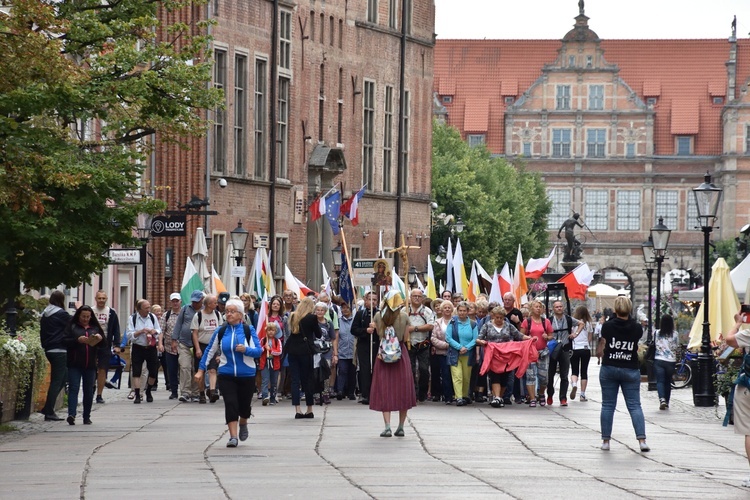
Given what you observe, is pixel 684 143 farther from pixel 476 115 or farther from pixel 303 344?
pixel 303 344

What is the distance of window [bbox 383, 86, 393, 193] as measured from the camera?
59.7m

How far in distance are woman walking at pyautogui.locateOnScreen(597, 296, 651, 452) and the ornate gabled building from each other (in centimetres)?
8770

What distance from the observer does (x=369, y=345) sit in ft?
84.3

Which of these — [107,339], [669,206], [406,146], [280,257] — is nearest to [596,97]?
[669,206]

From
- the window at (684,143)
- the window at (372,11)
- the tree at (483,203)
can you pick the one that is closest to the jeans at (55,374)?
the window at (372,11)

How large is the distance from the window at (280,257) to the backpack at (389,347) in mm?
31512

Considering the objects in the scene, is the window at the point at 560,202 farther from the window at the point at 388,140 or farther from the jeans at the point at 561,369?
the jeans at the point at 561,369

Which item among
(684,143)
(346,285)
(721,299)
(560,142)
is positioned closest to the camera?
(721,299)

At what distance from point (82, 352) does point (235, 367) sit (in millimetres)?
3904

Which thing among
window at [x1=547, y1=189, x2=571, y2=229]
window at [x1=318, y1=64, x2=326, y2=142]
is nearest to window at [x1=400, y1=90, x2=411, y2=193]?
window at [x1=318, y1=64, x2=326, y2=142]

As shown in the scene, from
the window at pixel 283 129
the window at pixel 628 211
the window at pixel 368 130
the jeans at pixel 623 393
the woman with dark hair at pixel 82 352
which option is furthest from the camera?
the window at pixel 628 211

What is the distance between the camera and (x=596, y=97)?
10519 cm

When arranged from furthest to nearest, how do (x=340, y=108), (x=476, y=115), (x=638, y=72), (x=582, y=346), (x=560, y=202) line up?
(x=476, y=115), (x=638, y=72), (x=560, y=202), (x=340, y=108), (x=582, y=346)

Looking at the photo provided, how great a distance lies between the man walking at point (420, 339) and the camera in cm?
2525
